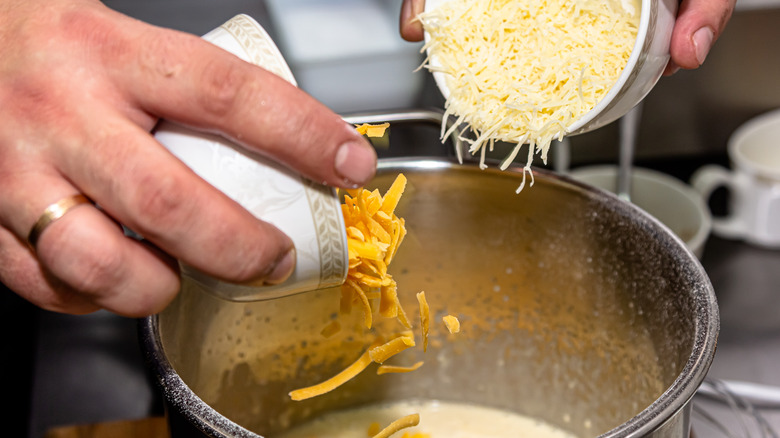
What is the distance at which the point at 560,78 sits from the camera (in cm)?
60

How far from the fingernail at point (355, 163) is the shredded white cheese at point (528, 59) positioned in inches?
7.5

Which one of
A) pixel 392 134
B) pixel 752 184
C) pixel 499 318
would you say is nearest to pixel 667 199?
pixel 752 184

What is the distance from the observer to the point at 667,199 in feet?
3.46

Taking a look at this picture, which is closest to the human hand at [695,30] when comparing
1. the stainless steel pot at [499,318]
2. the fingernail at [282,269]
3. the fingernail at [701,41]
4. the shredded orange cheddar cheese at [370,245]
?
the fingernail at [701,41]

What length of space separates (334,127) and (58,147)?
5.8 inches

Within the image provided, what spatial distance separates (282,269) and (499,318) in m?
0.44

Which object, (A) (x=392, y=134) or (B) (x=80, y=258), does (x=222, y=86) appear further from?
(A) (x=392, y=134)

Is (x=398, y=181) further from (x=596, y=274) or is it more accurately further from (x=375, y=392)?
(x=375, y=392)

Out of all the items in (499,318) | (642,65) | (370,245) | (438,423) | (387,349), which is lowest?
(438,423)

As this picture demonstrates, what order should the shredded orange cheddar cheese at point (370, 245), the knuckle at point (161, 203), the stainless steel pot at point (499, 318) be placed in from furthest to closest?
the stainless steel pot at point (499, 318), the shredded orange cheddar cheese at point (370, 245), the knuckle at point (161, 203)

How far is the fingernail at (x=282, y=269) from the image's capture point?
448 millimetres

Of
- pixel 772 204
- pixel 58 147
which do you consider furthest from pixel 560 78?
pixel 772 204

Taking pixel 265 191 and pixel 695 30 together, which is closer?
pixel 265 191

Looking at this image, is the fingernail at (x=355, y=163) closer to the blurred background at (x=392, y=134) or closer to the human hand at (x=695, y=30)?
the human hand at (x=695, y=30)
